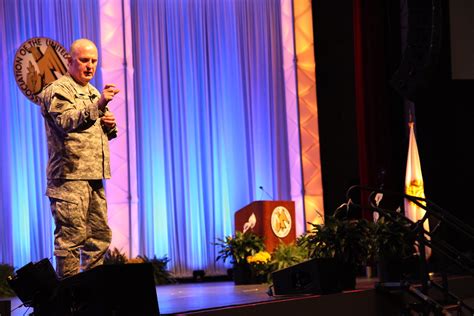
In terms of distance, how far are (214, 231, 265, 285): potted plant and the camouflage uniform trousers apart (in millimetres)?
3209

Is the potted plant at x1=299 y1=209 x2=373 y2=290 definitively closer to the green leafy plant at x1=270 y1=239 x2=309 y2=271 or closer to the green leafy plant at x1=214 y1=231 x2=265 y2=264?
the green leafy plant at x1=270 y1=239 x2=309 y2=271

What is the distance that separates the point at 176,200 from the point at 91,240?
5.02 m

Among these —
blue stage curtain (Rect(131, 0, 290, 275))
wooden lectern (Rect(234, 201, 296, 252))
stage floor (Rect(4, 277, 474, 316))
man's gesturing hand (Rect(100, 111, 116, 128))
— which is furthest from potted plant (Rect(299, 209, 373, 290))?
blue stage curtain (Rect(131, 0, 290, 275))

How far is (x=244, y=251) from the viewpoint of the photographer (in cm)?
711

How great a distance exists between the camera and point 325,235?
16.8 feet

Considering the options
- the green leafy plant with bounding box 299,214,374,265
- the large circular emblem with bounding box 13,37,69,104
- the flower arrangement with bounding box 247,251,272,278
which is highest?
the large circular emblem with bounding box 13,37,69,104

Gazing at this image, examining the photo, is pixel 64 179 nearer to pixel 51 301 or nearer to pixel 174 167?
pixel 51 301

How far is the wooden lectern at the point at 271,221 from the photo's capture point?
7.25 metres

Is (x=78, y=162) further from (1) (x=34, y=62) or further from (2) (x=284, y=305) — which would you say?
(1) (x=34, y=62)

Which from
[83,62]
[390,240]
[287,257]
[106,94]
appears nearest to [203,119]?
[287,257]

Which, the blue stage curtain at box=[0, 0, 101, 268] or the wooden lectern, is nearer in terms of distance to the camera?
the wooden lectern

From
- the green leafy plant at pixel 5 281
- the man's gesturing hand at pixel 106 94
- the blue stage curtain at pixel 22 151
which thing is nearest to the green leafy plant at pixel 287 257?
the green leafy plant at pixel 5 281

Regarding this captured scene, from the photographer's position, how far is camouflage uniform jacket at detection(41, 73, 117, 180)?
3818mm

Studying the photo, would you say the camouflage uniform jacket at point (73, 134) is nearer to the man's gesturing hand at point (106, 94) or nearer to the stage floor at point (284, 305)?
the man's gesturing hand at point (106, 94)
